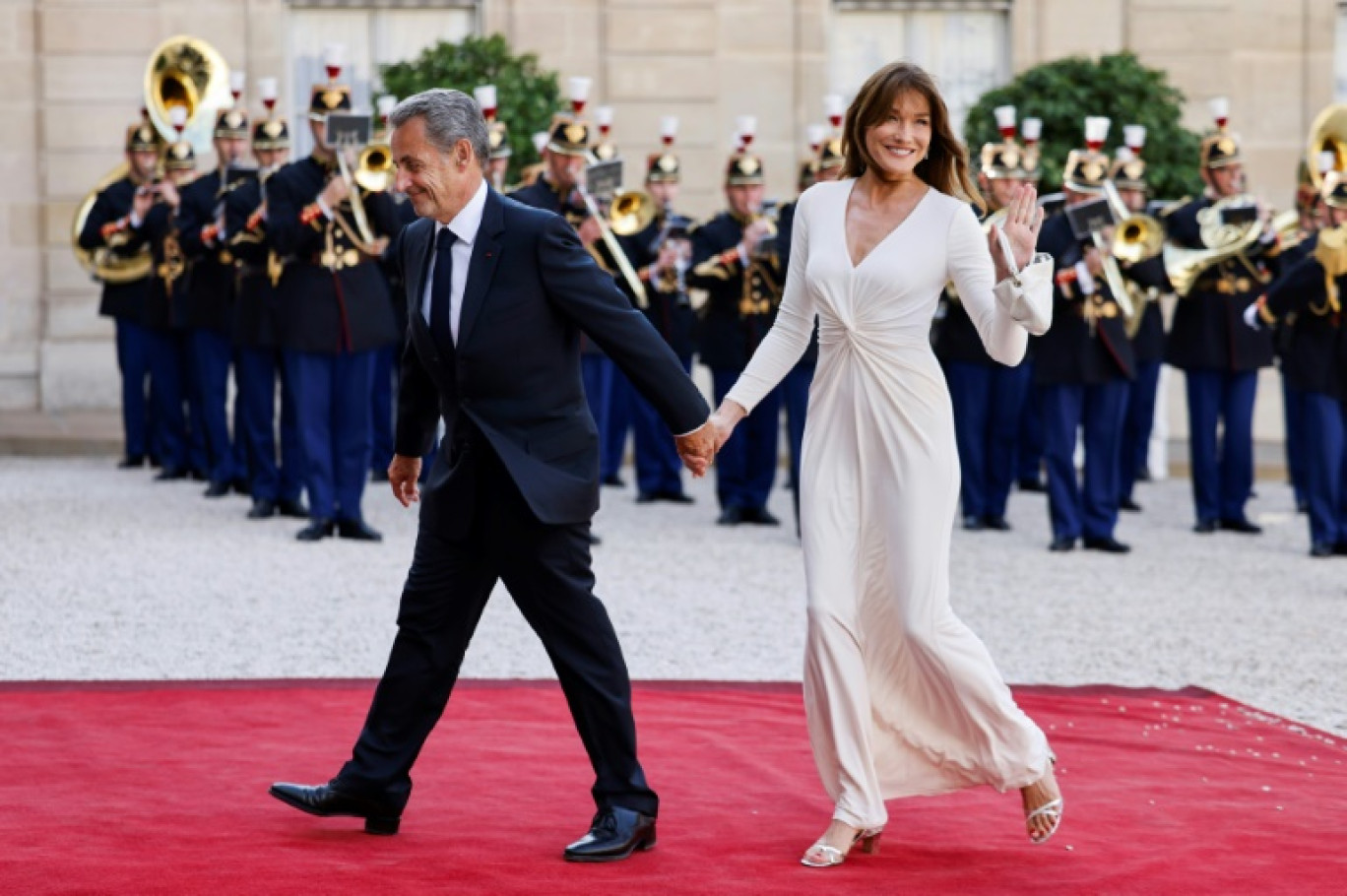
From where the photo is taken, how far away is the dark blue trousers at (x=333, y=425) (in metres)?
11.9

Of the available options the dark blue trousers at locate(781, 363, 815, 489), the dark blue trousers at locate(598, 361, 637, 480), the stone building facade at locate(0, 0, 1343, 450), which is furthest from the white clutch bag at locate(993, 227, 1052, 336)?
the stone building facade at locate(0, 0, 1343, 450)

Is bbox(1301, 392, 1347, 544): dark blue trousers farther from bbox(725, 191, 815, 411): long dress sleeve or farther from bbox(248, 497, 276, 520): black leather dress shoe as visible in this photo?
bbox(725, 191, 815, 411): long dress sleeve

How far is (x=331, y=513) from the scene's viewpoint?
1189 cm

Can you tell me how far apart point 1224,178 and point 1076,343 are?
1608 mm

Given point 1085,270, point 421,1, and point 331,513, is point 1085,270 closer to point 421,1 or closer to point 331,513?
point 331,513

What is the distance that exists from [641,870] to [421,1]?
1436 cm

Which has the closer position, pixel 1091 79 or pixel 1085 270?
pixel 1085 270

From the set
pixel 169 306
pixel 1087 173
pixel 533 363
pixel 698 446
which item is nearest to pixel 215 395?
pixel 169 306

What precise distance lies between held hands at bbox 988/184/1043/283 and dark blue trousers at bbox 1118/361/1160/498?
874cm

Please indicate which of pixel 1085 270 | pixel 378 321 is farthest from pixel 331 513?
pixel 1085 270

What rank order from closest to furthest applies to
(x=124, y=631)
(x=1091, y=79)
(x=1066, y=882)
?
1. (x=1066, y=882)
2. (x=124, y=631)
3. (x=1091, y=79)

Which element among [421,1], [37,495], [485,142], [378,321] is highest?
[421,1]

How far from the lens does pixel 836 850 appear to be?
5.44 m

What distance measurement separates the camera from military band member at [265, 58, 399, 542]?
11836 mm
